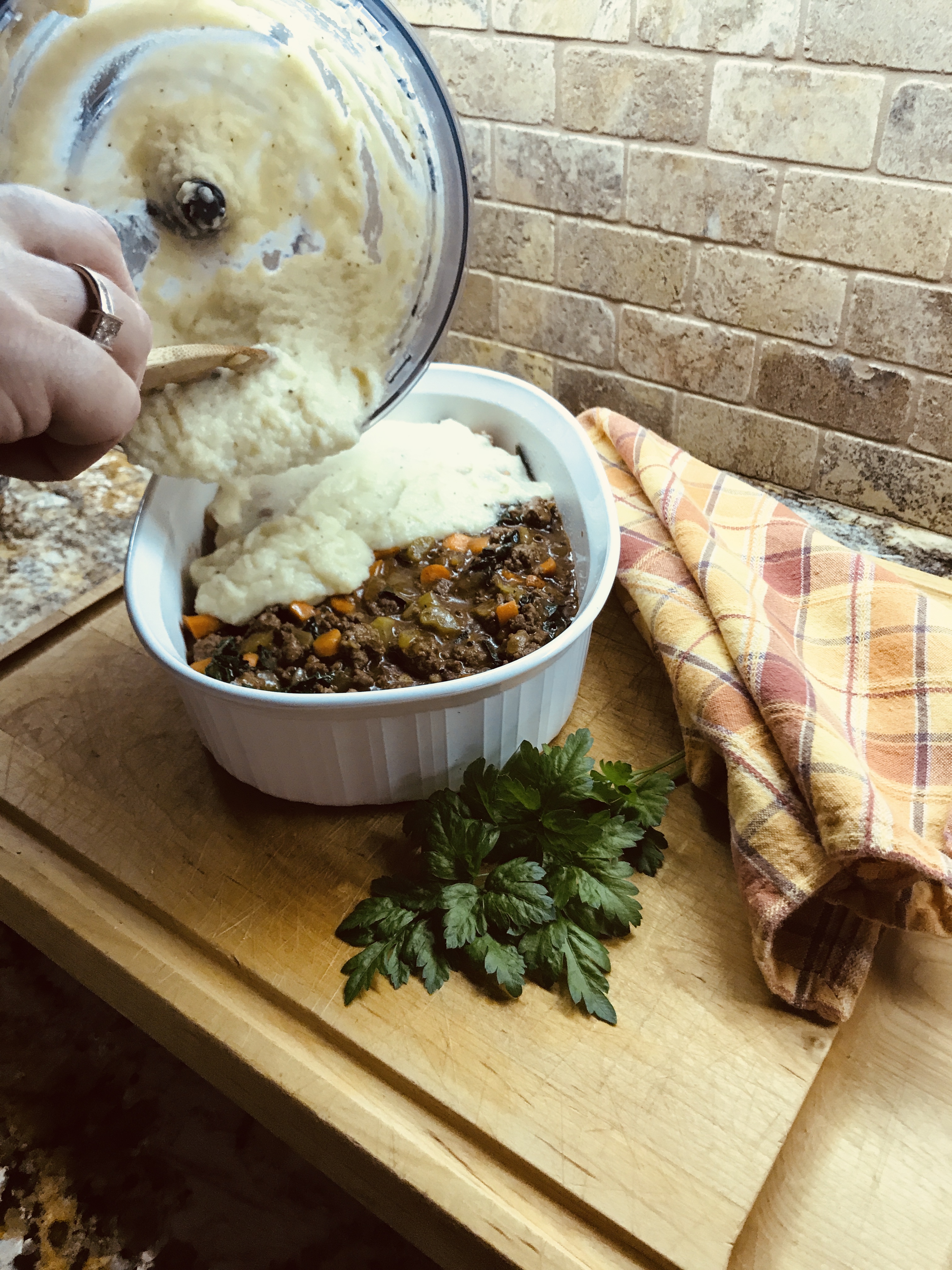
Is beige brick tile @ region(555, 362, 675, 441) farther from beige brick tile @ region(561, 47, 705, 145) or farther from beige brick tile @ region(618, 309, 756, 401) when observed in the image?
beige brick tile @ region(561, 47, 705, 145)

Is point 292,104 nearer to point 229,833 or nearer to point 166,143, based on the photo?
point 166,143

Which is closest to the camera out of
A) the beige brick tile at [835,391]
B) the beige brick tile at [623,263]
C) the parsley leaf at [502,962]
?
the parsley leaf at [502,962]

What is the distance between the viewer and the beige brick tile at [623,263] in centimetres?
185

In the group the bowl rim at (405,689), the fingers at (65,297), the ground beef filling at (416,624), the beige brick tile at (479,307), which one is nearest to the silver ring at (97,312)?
the fingers at (65,297)

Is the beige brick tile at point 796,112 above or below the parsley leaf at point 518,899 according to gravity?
above

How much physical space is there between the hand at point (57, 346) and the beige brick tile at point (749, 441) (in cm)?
138

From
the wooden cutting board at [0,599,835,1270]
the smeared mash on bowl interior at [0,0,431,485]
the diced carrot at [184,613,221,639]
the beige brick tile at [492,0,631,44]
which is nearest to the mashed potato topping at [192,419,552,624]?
the diced carrot at [184,613,221,639]

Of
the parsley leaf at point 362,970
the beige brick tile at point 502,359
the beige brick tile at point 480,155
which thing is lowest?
the parsley leaf at point 362,970

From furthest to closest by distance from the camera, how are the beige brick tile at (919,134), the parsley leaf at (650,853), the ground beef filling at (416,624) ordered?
the beige brick tile at (919,134)
the ground beef filling at (416,624)
the parsley leaf at (650,853)

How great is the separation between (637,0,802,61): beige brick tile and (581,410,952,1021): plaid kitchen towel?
0.66 meters

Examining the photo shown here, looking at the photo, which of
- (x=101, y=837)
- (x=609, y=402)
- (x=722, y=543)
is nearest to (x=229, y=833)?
(x=101, y=837)

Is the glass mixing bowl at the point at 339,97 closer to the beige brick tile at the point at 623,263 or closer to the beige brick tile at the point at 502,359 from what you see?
the beige brick tile at the point at 623,263

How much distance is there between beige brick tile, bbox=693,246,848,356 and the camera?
1.71 m

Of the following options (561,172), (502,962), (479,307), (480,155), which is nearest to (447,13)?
(480,155)
